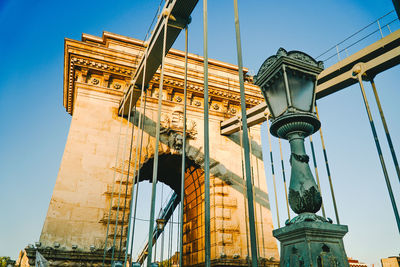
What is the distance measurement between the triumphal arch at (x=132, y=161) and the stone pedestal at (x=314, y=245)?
613cm

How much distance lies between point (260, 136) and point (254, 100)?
4.97 feet

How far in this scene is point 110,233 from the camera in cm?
804

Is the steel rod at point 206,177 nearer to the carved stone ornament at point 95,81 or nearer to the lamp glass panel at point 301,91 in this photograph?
the lamp glass panel at point 301,91

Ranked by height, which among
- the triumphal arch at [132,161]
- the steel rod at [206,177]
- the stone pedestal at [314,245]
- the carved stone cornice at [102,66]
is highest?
the carved stone cornice at [102,66]

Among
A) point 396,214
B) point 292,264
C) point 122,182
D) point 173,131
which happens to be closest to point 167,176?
point 173,131

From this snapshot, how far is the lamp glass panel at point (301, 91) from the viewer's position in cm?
249

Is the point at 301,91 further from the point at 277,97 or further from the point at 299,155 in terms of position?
the point at 299,155

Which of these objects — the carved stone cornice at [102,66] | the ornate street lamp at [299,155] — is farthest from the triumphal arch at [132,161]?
the ornate street lamp at [299,155]

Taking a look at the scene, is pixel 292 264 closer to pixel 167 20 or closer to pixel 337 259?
pixel 337 259

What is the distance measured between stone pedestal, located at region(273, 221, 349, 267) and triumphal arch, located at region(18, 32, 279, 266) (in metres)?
6.13

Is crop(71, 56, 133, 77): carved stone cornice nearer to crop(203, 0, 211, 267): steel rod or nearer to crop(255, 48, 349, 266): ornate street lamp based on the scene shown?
crop(203, 0, 211, 267): steel rod

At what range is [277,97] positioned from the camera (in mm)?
2598

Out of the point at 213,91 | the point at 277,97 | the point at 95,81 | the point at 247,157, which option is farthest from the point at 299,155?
the point at 213,91

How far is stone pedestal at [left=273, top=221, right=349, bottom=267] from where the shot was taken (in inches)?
77.5
